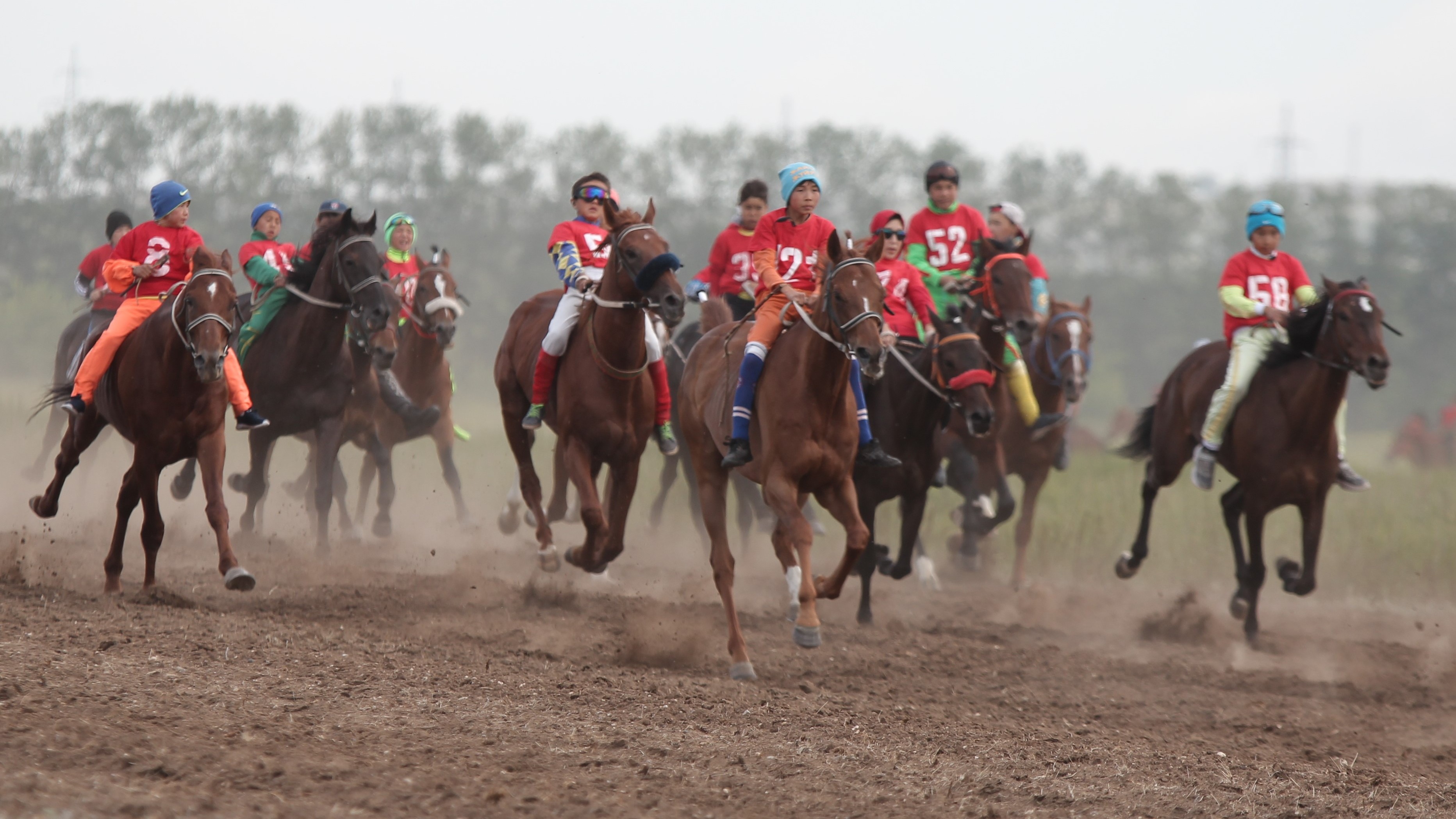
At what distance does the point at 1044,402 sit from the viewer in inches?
511

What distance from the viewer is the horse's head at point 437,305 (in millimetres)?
12875

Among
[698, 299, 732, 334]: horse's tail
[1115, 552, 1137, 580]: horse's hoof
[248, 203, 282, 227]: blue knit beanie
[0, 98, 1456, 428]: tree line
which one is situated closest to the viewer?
[698, 299, 732, 334]: horse's tail

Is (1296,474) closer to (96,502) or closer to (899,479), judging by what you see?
(899,479)

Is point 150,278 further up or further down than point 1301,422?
further up

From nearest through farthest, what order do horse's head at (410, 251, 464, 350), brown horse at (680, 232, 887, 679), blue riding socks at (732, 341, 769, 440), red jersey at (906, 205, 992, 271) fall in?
brown horse at (680, 232, 887, 679) → blue riding socks at (732, 341, 769, 440) → red jersey at (906, 205, 992, 271) → horse's head at (410, 251, 464, 350)

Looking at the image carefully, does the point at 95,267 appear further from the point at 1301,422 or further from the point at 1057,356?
the point at 1301,422

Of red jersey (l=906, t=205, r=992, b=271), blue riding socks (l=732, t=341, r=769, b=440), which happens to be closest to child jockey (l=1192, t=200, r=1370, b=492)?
red jersey (l=906, t=205, r=992, b=271)

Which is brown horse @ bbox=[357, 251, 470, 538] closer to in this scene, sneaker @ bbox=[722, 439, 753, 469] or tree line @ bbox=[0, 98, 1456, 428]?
sneaker @ bbox=[722, 439, 753, 469]

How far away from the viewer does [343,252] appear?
10.8 meters

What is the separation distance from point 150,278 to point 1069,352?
7.63 m

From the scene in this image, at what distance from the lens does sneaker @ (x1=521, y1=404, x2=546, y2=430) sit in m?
9.35

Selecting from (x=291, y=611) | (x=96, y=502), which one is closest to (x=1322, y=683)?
(x=291, y=611)

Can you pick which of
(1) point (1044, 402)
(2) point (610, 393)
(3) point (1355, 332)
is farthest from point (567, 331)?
(1) point (1044, 402)

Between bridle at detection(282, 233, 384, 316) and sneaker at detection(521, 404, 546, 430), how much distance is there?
1.99 metres
